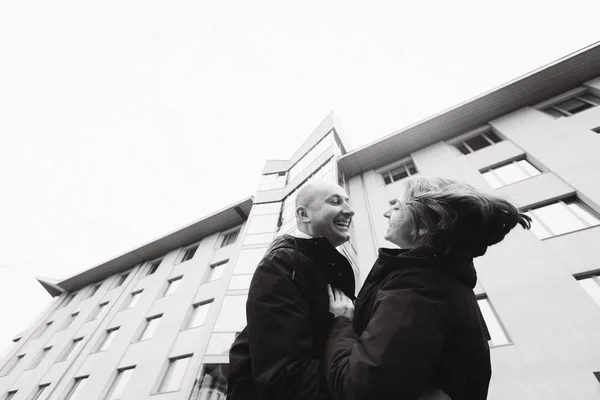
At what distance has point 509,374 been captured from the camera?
20.1ft

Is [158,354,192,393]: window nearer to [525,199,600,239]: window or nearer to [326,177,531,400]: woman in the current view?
[326,177,531,400]: woman

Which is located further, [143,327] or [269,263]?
[143,327]

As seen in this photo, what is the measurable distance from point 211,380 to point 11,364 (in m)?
18.4

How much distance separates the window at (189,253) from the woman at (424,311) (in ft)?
65.1

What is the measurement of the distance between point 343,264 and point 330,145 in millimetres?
14188

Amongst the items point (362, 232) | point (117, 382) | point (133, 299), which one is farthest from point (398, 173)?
point (133, 299)

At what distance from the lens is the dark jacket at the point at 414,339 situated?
0.99 metres

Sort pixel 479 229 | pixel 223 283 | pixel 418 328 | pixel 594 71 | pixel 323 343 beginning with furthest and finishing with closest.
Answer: pixel 223 283
pixel 594 71
pixel 479 229
pixel 323 343
pixel 418 328

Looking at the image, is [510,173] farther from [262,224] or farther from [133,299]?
[133,299]

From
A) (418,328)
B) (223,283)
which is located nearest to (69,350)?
A: (223,283)

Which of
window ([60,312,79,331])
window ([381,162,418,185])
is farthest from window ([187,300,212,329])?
window ([60,312,79,331])

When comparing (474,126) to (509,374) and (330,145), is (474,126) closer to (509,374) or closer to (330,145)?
(330,145)

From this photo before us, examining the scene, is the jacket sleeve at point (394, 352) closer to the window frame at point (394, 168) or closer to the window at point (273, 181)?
the window frame at point (394, 168)

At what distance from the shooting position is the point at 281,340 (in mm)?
1194
